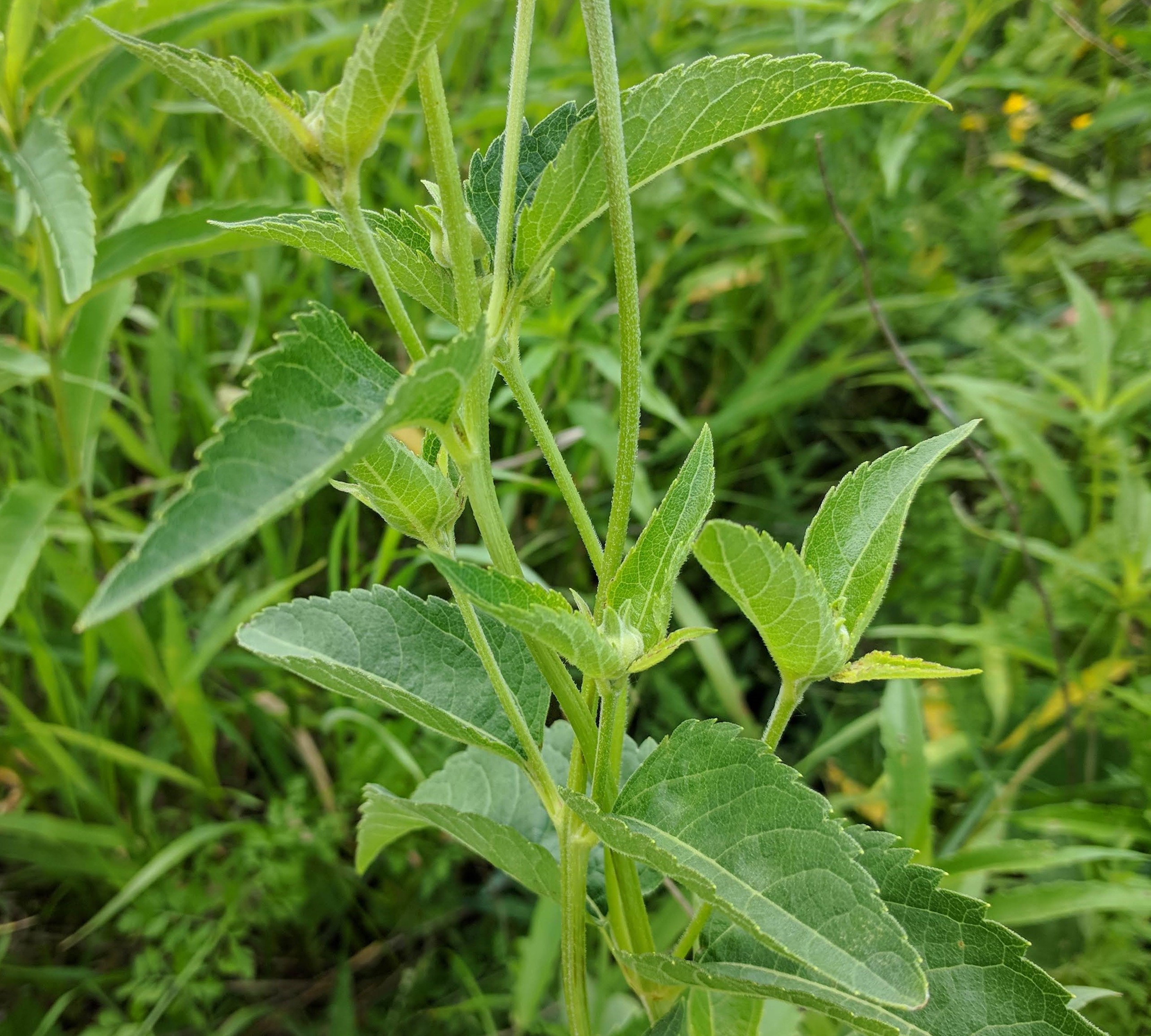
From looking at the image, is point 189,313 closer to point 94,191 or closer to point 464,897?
point 94,191

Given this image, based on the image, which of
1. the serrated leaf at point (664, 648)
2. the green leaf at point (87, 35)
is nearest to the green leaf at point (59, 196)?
the green leaf at point (87, 35)

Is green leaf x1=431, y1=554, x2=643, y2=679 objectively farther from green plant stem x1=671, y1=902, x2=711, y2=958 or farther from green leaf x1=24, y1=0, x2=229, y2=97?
green leaf x1=24, y1=0, x2=229, y2=97

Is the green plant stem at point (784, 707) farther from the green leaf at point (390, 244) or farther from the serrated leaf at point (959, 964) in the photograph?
the green leaf at point (390, 244)

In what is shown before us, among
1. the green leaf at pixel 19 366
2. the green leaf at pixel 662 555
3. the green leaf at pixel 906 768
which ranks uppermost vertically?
the green leaf at pixel 19 366

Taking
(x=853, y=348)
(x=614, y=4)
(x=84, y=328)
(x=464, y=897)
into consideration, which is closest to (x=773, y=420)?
(x=853, y=348)

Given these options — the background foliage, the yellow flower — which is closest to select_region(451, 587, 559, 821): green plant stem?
the background foliage

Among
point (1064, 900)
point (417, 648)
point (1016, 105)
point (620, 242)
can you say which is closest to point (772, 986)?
point (417, 648)

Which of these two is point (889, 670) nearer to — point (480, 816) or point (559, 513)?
point (480, 816)
